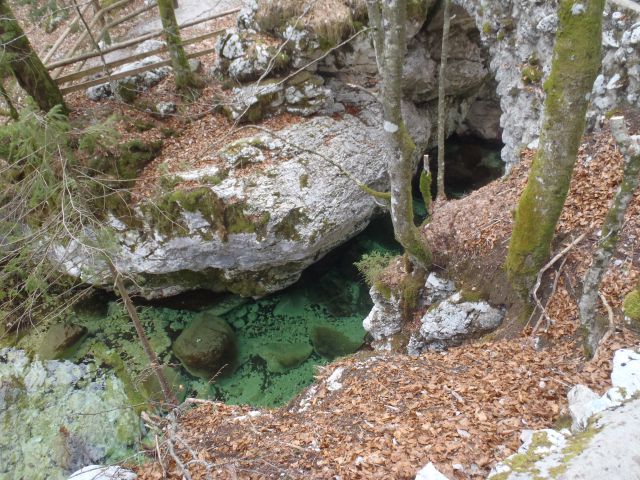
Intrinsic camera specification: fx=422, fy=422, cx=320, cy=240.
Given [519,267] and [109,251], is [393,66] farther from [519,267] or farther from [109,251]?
[109,251]

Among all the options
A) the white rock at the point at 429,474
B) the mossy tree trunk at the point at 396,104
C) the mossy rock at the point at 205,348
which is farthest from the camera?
the mossy rock at the point at 205,348

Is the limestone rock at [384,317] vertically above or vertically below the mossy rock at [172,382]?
above

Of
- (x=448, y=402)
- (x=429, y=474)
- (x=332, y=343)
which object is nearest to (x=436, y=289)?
(x=448, y=402)

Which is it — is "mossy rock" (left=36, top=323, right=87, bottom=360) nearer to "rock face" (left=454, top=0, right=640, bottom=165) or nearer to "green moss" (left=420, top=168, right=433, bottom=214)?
"green moss" (left=420, top=168, right=433, bottom=214)

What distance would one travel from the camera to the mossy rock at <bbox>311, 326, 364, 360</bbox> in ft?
35.0

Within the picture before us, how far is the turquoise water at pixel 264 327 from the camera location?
407 inches

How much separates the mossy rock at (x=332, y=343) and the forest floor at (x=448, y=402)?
327 cm

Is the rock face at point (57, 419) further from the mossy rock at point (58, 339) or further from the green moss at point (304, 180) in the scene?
the green moss at point (304, 180)

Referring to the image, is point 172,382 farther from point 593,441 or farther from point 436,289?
point 593,441

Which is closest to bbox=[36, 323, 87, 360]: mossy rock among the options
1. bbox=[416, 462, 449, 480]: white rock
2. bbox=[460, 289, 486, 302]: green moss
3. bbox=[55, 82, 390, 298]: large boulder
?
bbox=[55, 82, 390, 298]: large boulder

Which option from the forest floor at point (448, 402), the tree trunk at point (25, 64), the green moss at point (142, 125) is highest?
the tree trunk at point (25, 64)

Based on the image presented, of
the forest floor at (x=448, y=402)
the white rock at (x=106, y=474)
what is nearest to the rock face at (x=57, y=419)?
the white rock at (x=106, y=474)

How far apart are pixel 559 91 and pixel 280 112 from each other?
8.38 meters

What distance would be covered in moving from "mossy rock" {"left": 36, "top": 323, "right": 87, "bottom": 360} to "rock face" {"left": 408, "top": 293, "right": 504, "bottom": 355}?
8.91 m
